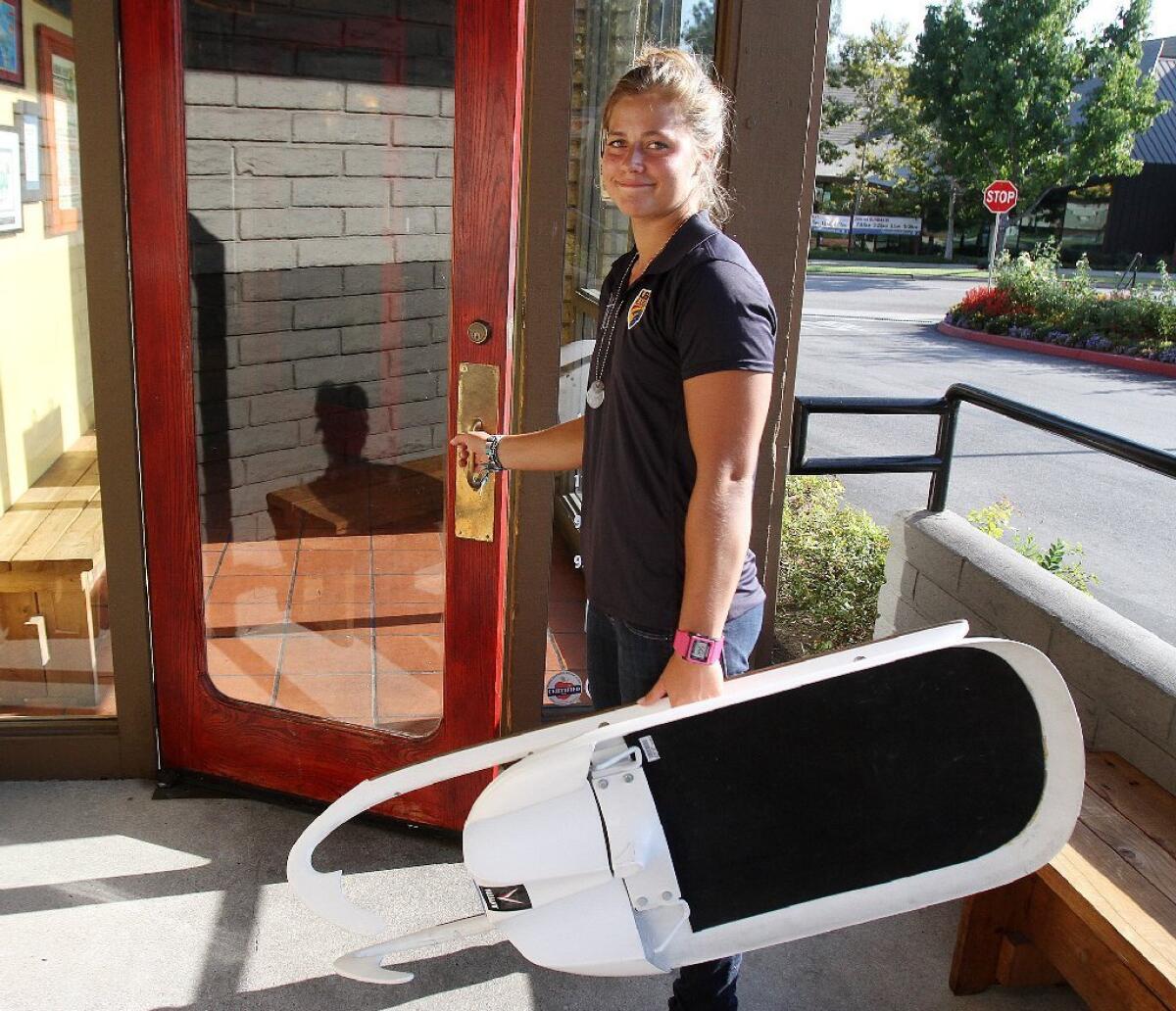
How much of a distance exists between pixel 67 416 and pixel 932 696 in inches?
88.9

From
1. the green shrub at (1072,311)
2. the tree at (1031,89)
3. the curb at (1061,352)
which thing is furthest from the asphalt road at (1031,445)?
the tree at (1031,89)

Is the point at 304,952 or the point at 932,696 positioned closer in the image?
the point at 932,696

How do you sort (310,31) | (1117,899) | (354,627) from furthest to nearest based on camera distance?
(354,627) → (310,31) → (1117,899)

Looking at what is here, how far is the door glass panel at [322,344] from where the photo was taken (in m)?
2.42

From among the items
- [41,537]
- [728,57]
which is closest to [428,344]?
[728,57]

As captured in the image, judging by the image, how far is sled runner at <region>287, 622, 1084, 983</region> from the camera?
1.69m

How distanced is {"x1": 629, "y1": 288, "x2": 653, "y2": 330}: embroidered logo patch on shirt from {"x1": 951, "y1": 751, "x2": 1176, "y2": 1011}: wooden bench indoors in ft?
4.35

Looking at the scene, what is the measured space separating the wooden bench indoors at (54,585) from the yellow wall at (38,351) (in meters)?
0.06

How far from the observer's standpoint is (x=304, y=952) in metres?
2.43

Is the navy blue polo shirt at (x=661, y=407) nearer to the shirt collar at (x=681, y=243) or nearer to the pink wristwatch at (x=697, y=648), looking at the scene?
the shirt collar at (x=681, y=243)

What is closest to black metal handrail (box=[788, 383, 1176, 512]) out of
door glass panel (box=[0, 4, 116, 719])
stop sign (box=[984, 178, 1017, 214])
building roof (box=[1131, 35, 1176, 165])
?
door glass panel (box=[0, 4, 116, 719])

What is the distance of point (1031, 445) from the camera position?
30.7 feet

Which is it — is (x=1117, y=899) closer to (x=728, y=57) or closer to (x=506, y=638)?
(x=506, y=638)

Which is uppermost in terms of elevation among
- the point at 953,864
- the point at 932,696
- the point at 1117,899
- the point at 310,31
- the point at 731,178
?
the point at 310,31
